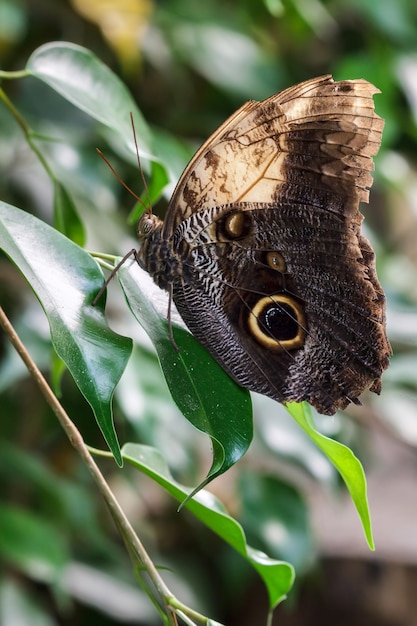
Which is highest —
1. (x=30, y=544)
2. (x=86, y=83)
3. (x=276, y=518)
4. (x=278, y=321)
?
(x=86, y=83)

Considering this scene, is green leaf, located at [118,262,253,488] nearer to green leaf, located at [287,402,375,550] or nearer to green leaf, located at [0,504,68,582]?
green leaf, located at [287,402,375,550]

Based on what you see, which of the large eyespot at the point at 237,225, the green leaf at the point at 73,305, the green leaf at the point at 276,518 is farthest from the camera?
the green leaf at the point at 276,518

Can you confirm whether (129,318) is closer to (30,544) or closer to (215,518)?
(30,544)

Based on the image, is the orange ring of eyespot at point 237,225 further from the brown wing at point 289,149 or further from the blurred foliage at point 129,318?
the blurred foliage at point 129,318

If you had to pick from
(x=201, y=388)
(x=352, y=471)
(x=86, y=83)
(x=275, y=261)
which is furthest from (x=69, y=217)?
(x=352, y=471)

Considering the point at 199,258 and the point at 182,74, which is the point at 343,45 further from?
the point at 199,258

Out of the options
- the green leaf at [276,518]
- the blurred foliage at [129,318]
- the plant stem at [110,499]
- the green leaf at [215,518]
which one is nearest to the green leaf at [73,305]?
the plant stem at [110,499]

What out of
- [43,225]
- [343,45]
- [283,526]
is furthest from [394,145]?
[43,225]
